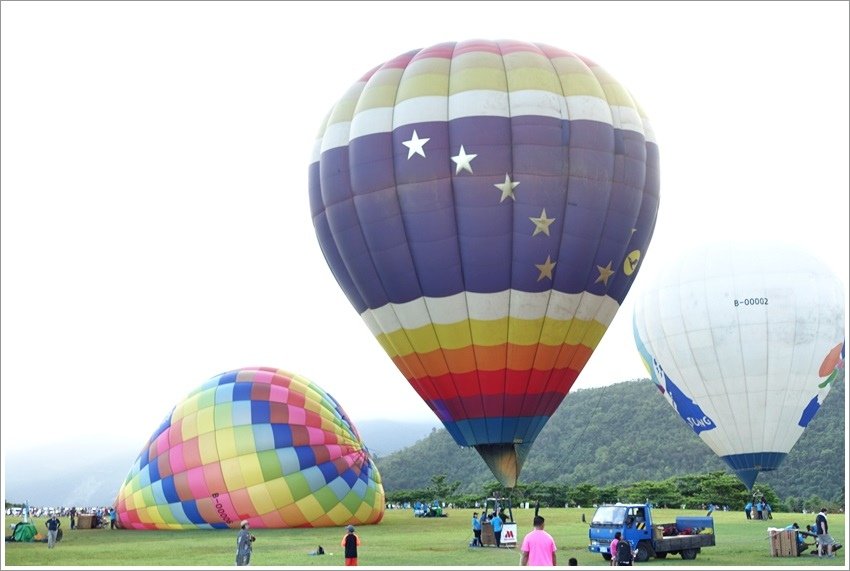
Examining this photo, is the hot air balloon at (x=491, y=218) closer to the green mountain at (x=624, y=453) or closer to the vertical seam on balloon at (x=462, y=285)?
the vertical seam on balloon at (x=462, y=285)

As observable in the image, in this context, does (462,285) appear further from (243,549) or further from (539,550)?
(539,550)

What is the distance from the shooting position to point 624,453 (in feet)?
229

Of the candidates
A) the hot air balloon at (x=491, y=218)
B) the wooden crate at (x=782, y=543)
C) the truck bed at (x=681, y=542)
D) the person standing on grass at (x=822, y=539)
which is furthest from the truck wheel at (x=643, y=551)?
the hot air balloon at (x=491, y=218)

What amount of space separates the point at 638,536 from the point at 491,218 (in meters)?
6.28

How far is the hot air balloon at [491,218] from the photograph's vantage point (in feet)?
61.5

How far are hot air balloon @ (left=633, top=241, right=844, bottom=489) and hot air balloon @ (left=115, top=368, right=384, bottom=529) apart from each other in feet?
35.2

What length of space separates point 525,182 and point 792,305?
44.5ft

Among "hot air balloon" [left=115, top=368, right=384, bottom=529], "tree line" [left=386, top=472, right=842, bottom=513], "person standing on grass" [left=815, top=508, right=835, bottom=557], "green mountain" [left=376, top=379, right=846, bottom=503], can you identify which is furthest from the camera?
"green mountain" [left=376, top=379, right=846, bottom=503]

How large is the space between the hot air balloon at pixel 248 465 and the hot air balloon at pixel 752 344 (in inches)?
422

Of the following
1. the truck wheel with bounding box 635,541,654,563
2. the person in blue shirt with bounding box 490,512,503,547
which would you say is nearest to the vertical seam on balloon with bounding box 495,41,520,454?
the person in blue shirt with bounding box 490,512,503,547

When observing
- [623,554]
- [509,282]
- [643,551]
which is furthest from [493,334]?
[623,554]

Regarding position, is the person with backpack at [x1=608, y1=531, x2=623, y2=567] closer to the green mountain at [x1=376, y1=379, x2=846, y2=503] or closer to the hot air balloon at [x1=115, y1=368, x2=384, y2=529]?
the hot air balloon at [x1=115, y1=368, x2=384, y2=529]

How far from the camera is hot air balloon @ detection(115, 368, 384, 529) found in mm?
A: 23125

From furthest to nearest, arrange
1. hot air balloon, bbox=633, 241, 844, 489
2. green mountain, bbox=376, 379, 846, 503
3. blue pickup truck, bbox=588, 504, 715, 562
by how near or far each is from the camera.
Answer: green mountain, bbox=376, 379, 846, 503, hot air balloon, bbox=633, 241, 844, 489, blue pickup truck, bbox=588, 504, 715, 562
